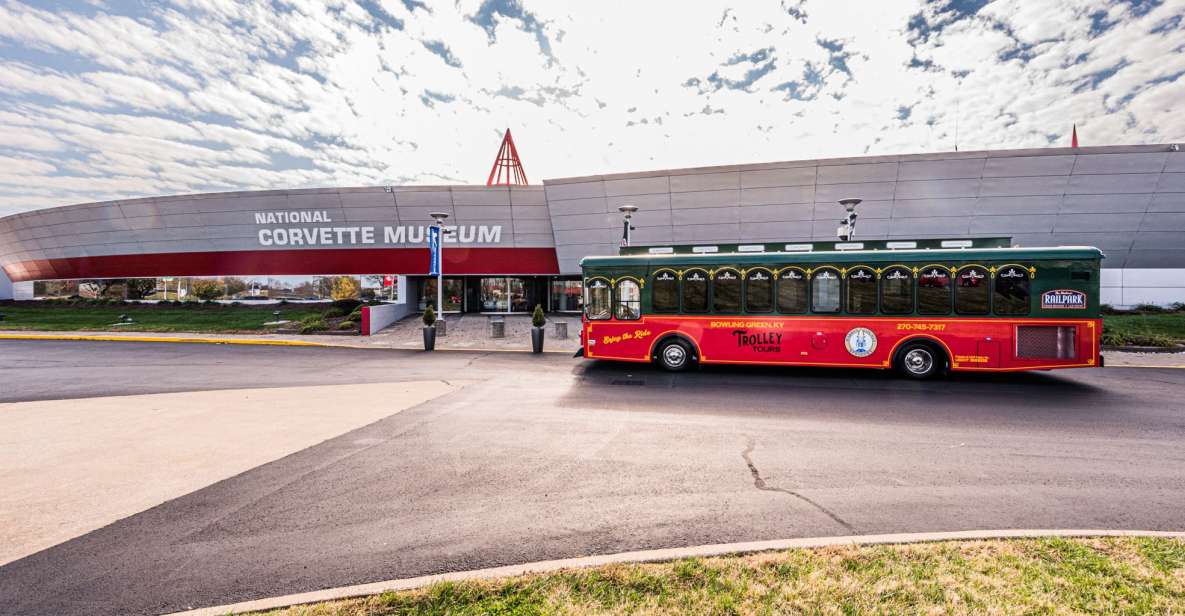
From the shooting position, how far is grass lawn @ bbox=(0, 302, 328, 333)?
24391 mm

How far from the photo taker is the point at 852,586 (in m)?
2.89

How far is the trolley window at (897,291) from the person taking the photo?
11055 mm

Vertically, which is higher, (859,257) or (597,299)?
(859,257)

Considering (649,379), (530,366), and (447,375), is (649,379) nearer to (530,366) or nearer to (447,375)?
(530,366)

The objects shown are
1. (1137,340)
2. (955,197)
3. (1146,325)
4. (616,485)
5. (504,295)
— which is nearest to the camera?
(616,485)

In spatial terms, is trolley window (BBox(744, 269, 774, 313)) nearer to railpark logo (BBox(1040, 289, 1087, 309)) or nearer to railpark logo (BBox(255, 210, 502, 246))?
railpark logo (BBox(1040, 289, 1087, 309))

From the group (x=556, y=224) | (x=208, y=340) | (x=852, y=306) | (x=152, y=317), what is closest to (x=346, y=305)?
(x=208, y=340)

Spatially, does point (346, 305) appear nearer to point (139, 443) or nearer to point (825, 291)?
point (139, 443)

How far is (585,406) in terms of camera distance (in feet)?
28.3

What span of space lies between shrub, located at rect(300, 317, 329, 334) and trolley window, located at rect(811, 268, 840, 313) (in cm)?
2307

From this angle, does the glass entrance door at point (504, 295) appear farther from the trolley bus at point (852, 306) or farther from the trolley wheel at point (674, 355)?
the trolley wheel at point (674, 355)

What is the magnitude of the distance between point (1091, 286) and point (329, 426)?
16309 millimetres

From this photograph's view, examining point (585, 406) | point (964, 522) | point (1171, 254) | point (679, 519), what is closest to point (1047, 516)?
point (964, 522)

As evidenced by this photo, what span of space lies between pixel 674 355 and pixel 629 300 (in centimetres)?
197
